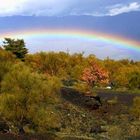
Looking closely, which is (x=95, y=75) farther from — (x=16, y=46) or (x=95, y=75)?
(x=16, y=46)

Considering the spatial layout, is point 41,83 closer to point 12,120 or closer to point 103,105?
point 12,120

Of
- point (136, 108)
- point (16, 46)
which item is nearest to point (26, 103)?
point (136, 108)

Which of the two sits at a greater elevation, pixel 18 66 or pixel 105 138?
pixel 18 66

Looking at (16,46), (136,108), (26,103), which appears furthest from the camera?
(16,46)

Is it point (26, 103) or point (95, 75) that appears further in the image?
point (95, 75)

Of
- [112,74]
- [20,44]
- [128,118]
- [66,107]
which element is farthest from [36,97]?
[112,74]

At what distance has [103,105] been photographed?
80500 millimetres

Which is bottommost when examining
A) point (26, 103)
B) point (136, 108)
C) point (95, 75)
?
point (136, 108)

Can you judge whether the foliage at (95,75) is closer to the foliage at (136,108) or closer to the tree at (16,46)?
the tree at (16,46)

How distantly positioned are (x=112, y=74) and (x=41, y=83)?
10094 centimetres

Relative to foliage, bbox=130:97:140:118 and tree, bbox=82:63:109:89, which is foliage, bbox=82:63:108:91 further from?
foliage, bbox=130:97:140:118

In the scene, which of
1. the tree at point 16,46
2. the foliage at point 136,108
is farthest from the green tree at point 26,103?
the tree at point 16,46

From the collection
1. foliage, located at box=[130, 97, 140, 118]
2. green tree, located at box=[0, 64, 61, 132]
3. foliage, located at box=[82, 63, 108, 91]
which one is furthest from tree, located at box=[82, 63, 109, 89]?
green tree, located at box=[0, 64, 61, 132]

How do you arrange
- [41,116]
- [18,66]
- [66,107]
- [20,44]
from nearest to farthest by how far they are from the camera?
[41,116] → [18,66] → [66,107] → [20,44]
